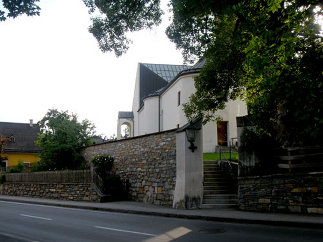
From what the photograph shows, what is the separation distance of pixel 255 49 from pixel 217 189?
24.8ft

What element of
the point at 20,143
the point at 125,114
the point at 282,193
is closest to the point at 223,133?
the point at 282,193

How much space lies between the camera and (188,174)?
15156mm

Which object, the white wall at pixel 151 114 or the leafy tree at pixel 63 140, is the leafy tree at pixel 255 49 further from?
the white wall at pixel 151 114

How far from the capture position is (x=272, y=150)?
1358 centimetres

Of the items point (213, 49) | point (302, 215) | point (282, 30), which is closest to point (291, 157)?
point (302, 215)

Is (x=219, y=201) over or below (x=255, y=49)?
below

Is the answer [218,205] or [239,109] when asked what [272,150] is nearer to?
[218,205]

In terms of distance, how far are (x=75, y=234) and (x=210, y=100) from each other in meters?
11.8

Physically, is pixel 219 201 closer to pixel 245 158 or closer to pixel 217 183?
pixel 217 183

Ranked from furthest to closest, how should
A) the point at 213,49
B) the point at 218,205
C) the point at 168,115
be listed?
the point at 168,115 → the point at 213,49 → the point at 218,205

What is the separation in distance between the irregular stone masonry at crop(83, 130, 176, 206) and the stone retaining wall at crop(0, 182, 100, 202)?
7.26 feet

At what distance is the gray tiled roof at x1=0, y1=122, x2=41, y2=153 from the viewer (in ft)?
170

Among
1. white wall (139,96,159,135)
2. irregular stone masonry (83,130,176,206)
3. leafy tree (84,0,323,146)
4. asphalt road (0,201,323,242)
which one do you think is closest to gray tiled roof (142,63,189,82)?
white wall (139,96,159,135)

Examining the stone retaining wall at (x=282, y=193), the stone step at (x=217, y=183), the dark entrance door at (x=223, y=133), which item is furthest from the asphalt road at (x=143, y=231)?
the dark entrance door at (x=223, y=133)
